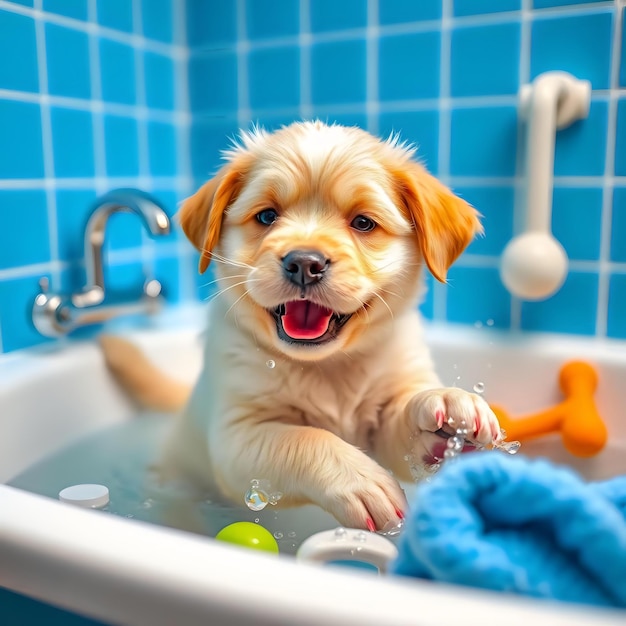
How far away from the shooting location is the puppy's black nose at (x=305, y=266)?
80 centimetres

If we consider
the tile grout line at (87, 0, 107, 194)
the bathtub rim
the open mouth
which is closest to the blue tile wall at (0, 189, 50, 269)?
the tile grout line at (87, 0, 107, 194)

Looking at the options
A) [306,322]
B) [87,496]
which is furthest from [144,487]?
[306,322]

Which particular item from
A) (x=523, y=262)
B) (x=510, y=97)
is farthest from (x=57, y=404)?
(x=510, y=97)

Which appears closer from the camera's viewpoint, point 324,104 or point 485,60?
point 485,60

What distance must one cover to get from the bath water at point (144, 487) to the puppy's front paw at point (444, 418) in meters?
0.15

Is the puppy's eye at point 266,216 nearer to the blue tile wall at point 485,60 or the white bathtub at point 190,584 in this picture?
the white bathtub at point 190,584

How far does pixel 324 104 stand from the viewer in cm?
152

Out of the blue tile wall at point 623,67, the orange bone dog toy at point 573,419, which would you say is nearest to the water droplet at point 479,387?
the orange bone dog toy at point 573,419

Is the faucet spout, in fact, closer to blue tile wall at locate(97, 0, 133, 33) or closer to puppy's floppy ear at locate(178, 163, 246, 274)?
puppy's floppy ear at locate(178, 163, 246, 274)

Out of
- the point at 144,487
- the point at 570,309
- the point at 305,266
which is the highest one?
the point at 305,266

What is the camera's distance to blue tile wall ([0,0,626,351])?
1298 mm

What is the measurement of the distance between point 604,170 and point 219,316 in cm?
80

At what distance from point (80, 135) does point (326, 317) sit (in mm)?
803

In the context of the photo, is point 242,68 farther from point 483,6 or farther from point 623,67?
point 623,67
